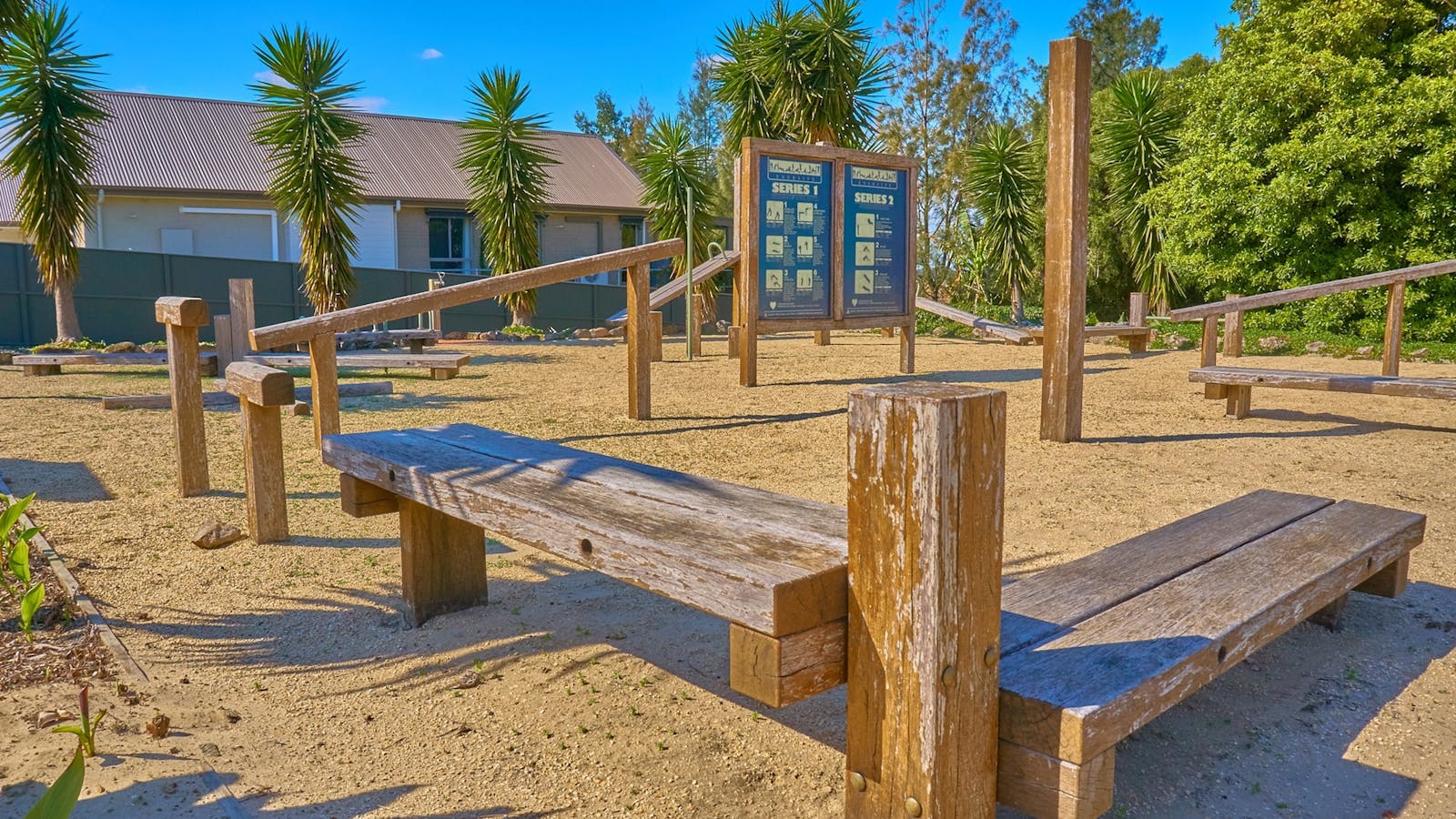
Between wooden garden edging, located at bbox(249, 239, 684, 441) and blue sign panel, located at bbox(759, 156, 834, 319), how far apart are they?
2.48 m

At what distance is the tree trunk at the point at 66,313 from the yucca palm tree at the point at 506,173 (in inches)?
261

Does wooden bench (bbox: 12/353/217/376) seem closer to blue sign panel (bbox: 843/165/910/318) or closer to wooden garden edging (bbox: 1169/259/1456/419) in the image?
blue sign panel (bbox: 843/165/910/318)

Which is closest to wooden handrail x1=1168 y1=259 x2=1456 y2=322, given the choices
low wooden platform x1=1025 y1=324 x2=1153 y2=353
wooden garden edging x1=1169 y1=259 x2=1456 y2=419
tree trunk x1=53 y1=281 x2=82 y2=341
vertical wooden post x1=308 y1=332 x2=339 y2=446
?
wooden garden edging x1=1169 y1=259 x2=1456 y2=419

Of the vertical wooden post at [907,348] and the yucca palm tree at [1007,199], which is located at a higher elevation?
the yucca palm tree at [1007,199]

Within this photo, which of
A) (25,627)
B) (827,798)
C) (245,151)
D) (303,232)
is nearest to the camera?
(827,798)

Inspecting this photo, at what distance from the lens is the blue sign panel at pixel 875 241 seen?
35.5 feet

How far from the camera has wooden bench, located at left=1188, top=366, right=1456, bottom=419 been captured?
6.66 meters

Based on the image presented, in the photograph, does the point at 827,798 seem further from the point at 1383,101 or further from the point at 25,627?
the point at 1383,101

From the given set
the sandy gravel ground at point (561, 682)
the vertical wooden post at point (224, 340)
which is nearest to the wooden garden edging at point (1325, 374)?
the sandy gravel ground at point (561, 682)

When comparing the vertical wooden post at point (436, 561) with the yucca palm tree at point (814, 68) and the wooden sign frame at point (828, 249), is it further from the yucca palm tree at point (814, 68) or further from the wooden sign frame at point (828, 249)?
the yucca palm tree at point (814, 68)

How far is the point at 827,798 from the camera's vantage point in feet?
7.81

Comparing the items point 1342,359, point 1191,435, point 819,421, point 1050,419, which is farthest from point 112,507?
point 1342,359

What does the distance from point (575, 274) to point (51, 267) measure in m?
9.48

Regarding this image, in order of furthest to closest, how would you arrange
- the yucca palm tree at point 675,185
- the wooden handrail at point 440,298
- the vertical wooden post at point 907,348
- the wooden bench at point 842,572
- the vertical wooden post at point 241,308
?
1. the yucca palm tree at point 675,185
2. the vertical wooden post at point 907,348
3. the vertical wooden post at point 241,308
4. the wooden handrail at point 440,298
5. the wooden bench at point 842,572
